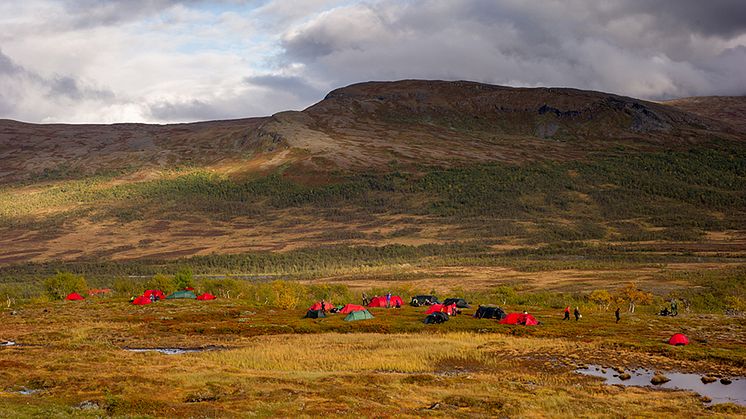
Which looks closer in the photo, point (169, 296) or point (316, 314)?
point (316, 314)

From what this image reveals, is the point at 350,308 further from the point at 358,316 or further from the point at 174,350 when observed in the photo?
the point at 174,350

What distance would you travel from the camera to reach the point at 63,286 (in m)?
131

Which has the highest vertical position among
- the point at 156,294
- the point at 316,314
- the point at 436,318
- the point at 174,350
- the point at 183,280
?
the point at 436,318

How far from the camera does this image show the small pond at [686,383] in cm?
4628

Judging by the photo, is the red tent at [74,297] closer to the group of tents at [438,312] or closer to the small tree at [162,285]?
the small tree at [162,285]

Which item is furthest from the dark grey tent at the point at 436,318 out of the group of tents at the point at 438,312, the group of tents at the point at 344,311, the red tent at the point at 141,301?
the red tent at the point at 141,301

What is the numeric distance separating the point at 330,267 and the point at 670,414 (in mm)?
163108

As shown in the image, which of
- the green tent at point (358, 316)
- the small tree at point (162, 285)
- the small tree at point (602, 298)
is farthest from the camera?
the small tree at point (162, 285)

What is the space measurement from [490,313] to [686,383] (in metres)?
37.6

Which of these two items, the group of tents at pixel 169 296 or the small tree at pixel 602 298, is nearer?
the small tree at pixel 602 298

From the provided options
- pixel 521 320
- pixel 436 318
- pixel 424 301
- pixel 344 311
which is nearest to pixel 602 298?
pixel 424 301

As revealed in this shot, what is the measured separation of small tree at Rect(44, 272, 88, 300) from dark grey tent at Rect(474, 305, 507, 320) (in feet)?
265

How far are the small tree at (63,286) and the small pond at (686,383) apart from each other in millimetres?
104560

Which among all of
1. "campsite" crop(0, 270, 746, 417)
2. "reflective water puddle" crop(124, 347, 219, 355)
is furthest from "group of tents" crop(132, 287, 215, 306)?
"reflective water puddle" crop(124, 347, 219, 355)
